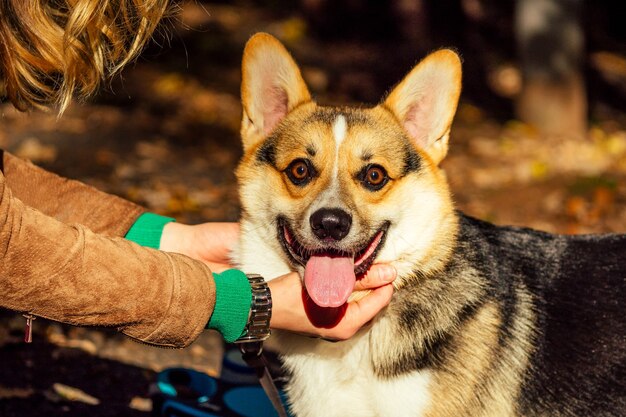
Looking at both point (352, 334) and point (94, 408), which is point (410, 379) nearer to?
point (352, 334)

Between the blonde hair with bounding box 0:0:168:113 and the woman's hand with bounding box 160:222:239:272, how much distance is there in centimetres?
80

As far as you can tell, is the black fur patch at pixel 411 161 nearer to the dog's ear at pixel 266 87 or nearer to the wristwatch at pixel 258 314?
the dog's ear at pixel 266 87

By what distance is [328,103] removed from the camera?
624 centimetres

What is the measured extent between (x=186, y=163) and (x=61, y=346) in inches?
165

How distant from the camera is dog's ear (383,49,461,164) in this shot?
329cm

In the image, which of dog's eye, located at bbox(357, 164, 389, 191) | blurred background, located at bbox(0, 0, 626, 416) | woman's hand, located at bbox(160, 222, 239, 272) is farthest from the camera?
blurred background, located at bbox(0, 0, 626, 416)

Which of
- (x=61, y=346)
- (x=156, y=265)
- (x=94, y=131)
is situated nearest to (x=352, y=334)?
(x=156, y=265)

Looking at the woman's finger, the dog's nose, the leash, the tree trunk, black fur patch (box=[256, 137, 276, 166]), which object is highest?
the tree trunk

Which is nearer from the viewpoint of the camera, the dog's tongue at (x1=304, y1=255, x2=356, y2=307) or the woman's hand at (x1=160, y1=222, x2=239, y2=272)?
the dog's tongue at (x1=304, y1=255, x2=356, y2=307)

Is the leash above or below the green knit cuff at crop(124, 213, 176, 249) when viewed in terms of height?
below

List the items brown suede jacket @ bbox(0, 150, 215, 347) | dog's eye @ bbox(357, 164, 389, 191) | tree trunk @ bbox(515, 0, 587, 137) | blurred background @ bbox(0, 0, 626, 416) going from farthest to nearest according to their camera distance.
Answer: tree trunk @ bbox(515, 0, 587, 137) → blurred background @ bbox(0, 0, 626, 416) → dog's eye @ bbox(357, 164, 389, 191) → brown suede jacket @ bbox(0, 150, 215, 347)

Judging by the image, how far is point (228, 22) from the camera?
49.0 feet

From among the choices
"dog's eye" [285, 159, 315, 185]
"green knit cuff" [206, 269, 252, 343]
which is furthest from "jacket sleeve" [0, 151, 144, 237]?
"green knit cuff" [206, 269, 252, 343]

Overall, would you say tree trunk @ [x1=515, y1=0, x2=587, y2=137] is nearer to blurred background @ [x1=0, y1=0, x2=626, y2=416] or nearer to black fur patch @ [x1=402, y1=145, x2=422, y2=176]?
blurred background @ [x1=0, y1=0, x2=626, y2=416]
